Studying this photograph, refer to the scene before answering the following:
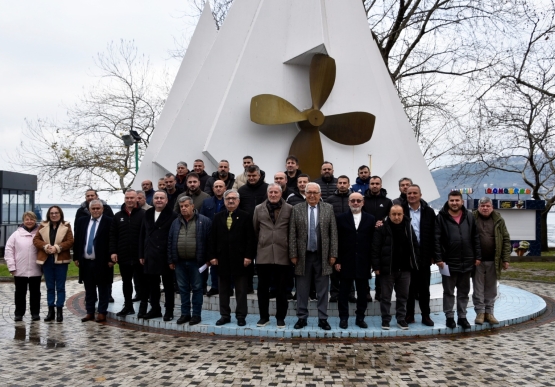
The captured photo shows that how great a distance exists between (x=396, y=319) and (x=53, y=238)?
14.8 ft

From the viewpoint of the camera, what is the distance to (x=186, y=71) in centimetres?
1073

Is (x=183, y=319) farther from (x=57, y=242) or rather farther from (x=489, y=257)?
(x=489, y=257)

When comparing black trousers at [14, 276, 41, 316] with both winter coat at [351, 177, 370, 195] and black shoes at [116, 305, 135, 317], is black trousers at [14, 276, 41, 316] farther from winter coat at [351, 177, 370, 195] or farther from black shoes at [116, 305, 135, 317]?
winter coat at [351, 177, 370, 195]

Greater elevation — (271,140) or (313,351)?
(271,140)

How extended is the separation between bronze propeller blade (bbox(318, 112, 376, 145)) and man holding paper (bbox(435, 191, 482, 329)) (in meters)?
3.39

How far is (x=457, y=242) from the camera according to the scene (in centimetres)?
681

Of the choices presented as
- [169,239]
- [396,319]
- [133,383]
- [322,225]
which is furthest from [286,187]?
[133,383]

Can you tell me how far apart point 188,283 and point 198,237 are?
0.62 meters

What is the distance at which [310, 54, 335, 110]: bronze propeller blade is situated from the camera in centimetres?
980

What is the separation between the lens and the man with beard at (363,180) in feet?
26.6

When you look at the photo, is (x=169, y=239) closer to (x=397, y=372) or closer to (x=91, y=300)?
(x=91, y=300)

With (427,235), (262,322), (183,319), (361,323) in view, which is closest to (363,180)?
(427,235)

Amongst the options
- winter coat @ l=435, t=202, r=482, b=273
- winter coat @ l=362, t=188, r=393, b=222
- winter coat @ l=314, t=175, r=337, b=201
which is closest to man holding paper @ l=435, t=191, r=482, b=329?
winter coat @ l=435, t=202, r=482, b=273

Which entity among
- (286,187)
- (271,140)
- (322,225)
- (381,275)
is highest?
(271,140)
